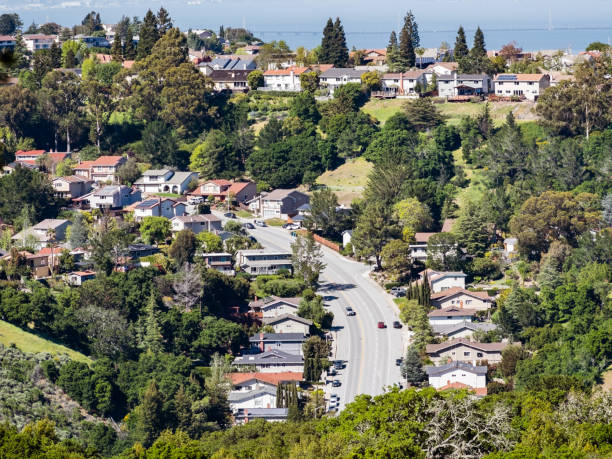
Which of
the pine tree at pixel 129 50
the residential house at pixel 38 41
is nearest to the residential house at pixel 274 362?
the pine tree at pixel 129 50

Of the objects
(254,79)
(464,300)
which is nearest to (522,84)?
(254,79)

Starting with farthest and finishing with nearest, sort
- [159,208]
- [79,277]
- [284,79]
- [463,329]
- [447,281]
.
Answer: [284,79]
[159,208]
[447,281]
[79,277]
[463,329]

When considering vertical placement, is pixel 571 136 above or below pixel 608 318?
above

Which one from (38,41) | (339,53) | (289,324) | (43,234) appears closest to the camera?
(289,324)

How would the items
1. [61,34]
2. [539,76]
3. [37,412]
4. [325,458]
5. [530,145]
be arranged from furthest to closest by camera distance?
1. [61,34]
2. [539,76]
3. [530,145]
4. [37,412]
5. [325,458]

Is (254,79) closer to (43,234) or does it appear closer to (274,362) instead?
(43,234)

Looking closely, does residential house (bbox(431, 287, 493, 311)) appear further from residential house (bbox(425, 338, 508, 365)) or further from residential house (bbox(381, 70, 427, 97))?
residential house (bbox(381, 70, 427, 97))

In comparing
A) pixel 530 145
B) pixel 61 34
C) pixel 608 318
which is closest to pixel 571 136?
pixel 530 145

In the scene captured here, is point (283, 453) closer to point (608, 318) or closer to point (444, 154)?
point (608, 318)
